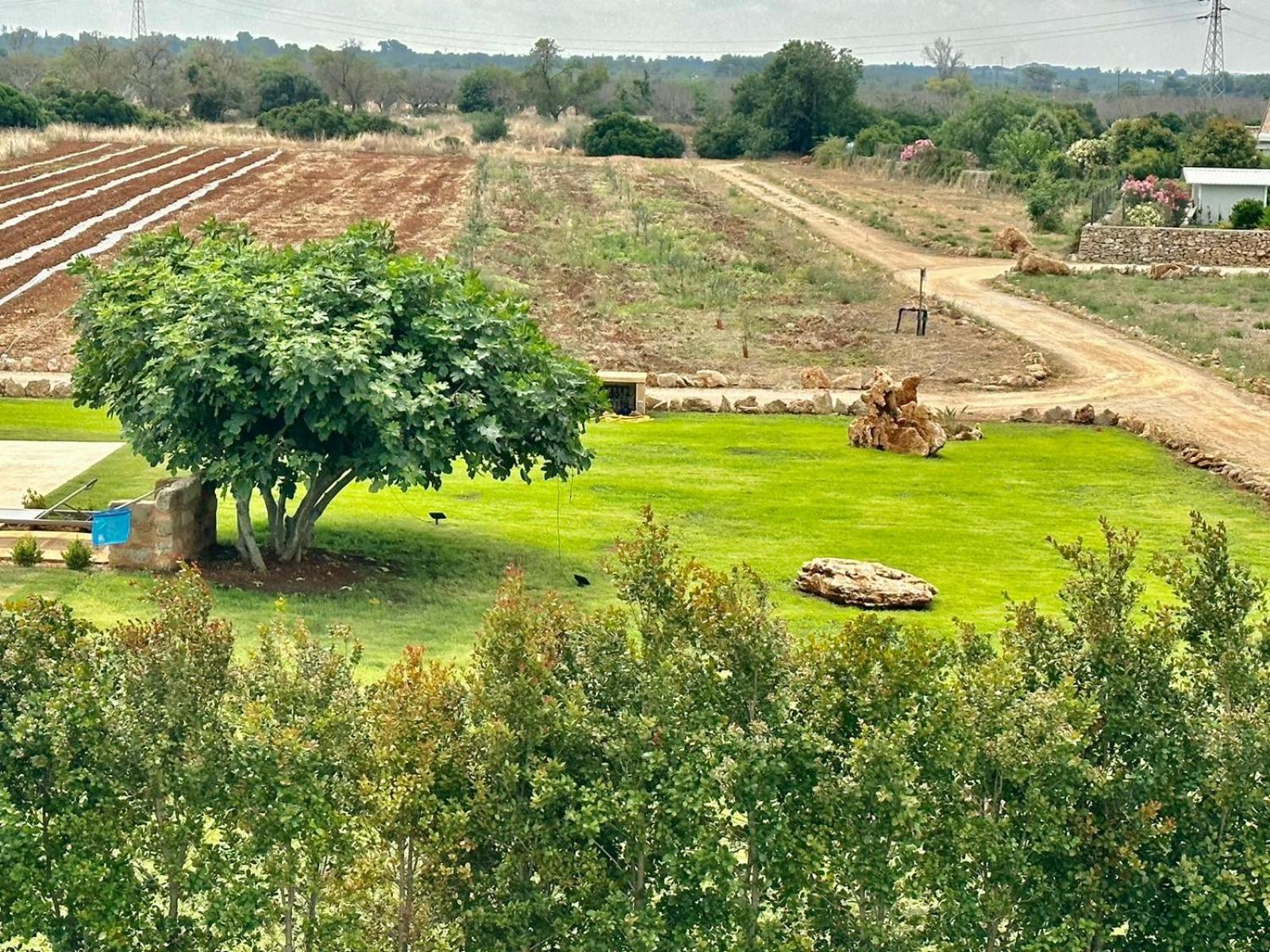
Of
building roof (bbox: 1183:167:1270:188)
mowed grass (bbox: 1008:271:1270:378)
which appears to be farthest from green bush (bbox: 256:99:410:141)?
mowed grass (bbox: 1008:271:1270:378)

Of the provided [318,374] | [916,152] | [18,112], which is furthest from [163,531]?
[18,112]

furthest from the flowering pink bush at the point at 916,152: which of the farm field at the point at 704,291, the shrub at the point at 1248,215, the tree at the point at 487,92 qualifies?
the tree at the point at 487,92

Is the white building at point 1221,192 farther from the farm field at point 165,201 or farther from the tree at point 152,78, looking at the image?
the tree at point 152,78

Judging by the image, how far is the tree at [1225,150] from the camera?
76.9 m

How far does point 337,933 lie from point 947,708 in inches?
178

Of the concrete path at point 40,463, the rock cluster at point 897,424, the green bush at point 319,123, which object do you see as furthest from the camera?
the green bush at point 319,123

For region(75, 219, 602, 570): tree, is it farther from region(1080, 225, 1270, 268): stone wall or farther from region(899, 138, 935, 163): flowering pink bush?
region(899, 138, 935, 163): flowering pink bush

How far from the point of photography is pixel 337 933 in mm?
12266

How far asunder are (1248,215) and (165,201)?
4001cm

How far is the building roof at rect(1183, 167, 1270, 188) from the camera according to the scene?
70.0 m

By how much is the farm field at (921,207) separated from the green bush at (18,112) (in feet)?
126

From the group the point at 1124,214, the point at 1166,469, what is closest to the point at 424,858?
the point at 1166,469

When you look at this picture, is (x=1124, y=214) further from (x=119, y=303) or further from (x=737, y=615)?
(x=737, y=615)

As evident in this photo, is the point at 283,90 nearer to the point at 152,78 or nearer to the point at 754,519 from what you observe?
the point at 152,78
